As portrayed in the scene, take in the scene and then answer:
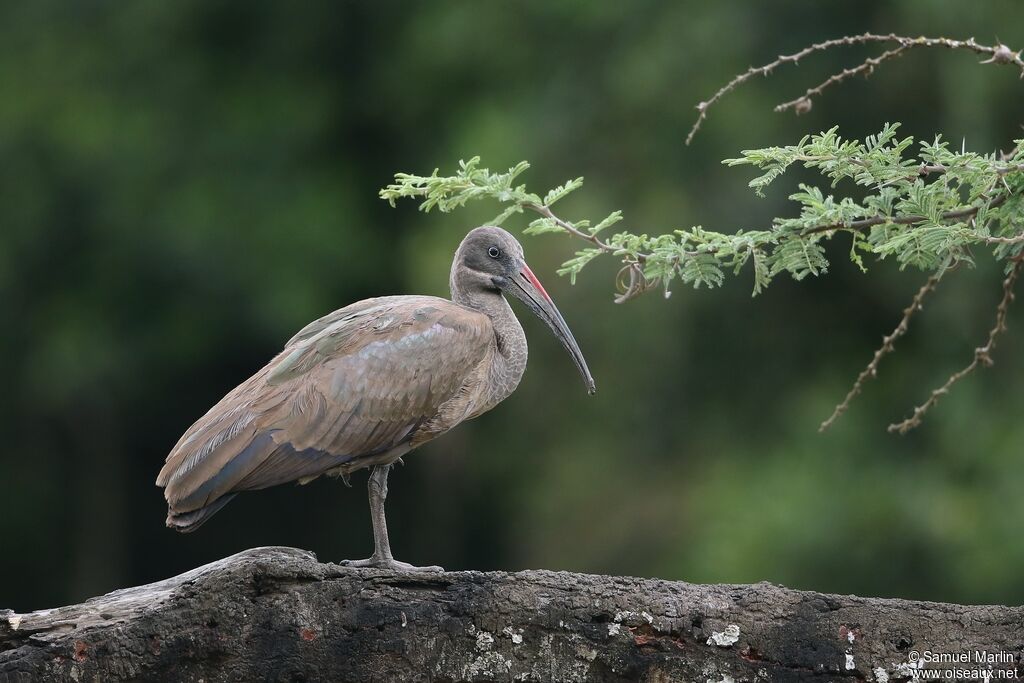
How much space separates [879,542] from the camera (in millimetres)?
15617

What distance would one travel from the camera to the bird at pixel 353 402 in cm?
697

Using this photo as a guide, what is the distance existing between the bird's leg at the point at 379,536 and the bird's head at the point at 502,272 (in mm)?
1015

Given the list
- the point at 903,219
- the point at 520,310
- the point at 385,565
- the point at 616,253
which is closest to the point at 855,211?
the point at 903,219

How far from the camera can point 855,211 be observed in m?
6.01

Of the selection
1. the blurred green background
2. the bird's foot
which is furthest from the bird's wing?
the blurred green background

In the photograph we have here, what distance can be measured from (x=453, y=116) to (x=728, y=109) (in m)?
5.07

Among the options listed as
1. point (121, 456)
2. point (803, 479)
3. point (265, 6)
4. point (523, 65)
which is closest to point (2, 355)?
point (121, 456)

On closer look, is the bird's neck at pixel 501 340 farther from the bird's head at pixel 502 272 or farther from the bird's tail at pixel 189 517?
the bird's tail at pixel 189 517

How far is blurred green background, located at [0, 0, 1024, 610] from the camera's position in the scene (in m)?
15.6

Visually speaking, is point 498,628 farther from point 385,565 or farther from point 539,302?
point 539,302

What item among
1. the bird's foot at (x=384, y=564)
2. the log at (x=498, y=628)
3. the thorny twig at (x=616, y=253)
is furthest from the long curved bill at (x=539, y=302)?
the log at (x=498, y=628)

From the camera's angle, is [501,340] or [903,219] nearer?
[903,219]

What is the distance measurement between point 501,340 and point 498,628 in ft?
6.01

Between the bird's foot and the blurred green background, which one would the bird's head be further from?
the blurred green background
